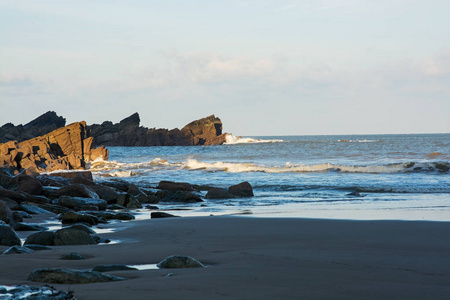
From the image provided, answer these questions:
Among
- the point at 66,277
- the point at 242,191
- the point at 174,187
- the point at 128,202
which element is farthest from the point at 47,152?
the point at 66,277

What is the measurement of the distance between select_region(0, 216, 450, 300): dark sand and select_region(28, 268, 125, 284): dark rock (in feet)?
0.42

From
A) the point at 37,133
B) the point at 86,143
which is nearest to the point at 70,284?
the point at 86,143

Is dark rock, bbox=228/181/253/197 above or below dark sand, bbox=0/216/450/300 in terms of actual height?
below

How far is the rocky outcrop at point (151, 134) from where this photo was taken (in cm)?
11606

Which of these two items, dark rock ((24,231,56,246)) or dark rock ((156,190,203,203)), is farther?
dark rock ((156,190,203,203))

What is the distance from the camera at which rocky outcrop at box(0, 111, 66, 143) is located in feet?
250

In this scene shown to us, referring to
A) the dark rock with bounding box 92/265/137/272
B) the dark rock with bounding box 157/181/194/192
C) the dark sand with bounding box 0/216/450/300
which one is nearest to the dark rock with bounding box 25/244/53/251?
the dark sand with bounding box 0/216/450/300

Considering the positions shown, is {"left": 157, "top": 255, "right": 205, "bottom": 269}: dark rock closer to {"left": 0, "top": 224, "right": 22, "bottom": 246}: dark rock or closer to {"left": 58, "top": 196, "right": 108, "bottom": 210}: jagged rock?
{"left": 0, "top": 224, "right": 22, "bottom": 246}: dark rock

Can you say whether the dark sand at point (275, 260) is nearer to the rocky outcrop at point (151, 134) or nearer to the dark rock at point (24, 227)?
the dark rock at point (24, 227)

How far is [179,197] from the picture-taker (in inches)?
567

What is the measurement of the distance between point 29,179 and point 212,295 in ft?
36.9

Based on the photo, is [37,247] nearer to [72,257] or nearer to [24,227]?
[72,257]

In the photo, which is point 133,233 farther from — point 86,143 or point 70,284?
point 86,143

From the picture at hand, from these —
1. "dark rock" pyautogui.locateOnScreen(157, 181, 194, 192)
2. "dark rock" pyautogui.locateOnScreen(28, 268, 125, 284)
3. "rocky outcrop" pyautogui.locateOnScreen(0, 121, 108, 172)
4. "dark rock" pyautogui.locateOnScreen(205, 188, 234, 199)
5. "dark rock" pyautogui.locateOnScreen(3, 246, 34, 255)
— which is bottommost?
"dark rock" pyautogui.locateOnScreen(205, 188, 234, 199)
